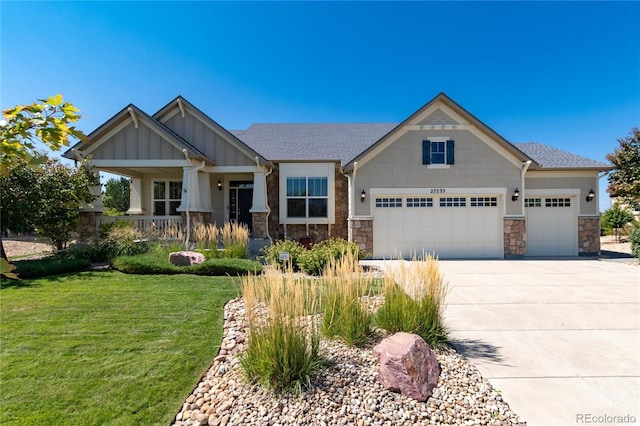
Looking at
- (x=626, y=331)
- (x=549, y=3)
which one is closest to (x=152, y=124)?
(x=626, y=331)

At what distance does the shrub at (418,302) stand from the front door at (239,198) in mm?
11610

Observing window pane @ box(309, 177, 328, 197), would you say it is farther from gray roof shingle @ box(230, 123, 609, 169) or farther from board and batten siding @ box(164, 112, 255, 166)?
board and batten siding @ box(164, 112, 255, 166)

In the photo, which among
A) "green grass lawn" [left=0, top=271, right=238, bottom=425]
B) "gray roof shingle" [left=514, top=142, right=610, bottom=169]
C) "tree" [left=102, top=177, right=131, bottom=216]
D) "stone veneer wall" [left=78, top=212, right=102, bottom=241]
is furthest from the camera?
"tree" [left=102, top=177, right=131, bottom=216]

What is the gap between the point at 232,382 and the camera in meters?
3.21

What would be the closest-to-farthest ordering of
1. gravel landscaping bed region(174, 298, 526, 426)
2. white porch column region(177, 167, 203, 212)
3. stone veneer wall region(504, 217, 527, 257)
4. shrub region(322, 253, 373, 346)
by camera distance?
1. gravel landscaping bed region(174, 298, 526, 426)
2. shrub region(322, 253, 373, 346)
3. white porch column region(177, 167, 203, 212)
4. stone veneer wall region(504, 217, 527, 257)

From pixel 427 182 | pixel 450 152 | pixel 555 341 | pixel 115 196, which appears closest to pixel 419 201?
pixel 427 182

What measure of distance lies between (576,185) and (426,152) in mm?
6632

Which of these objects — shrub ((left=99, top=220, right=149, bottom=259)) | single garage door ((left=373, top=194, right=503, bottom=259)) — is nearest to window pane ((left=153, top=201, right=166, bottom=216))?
shrub ((left=99, top=220, right=149, bottom=259))

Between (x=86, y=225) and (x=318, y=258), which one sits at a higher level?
(x=86, y=225)

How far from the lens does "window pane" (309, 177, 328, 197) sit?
1360 cm

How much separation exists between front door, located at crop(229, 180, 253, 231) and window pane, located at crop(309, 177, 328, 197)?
3.14 m

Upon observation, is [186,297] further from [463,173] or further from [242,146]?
[463,173]

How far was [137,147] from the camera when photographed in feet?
37.6

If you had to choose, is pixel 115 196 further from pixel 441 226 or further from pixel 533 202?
pixel 533 202
